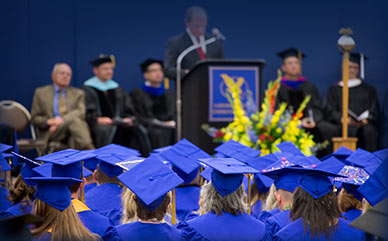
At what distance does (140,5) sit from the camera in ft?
34.7

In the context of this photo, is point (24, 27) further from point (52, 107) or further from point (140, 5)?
point (140, 5)

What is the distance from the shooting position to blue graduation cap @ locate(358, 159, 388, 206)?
2.55 metres

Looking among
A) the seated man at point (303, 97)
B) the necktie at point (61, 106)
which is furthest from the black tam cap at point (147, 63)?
the seated man at point (303, 97)

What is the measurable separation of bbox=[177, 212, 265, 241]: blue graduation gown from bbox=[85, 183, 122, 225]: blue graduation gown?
2.69ft

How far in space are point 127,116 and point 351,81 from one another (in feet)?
12.5

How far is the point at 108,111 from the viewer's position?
866 cm

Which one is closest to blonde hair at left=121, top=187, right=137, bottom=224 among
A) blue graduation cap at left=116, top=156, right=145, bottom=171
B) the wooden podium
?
blue graduation cap at left=116, top=156, right=145, bottom=171

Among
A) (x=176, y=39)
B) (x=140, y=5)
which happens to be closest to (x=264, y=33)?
(x=140, y=5)

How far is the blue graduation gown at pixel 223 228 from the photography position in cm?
264

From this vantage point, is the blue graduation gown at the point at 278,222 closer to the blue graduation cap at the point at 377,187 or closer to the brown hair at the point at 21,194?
the blue graduation cap at the point at 377,187

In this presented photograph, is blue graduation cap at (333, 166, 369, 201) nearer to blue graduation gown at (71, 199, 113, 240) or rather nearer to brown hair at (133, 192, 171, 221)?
brown hair at (133, 192, 171, 221)

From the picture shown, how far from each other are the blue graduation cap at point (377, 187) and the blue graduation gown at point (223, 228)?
54 centimetres

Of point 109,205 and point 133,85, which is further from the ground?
point 133,85

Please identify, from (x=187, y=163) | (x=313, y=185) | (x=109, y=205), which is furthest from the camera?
(x=187, y=163)
